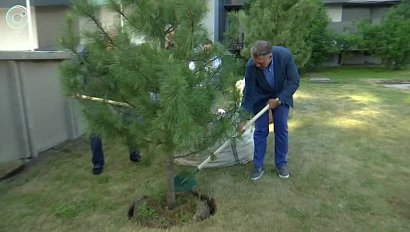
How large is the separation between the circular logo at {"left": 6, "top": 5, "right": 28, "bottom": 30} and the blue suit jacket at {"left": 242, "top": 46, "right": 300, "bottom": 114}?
13.9 ft

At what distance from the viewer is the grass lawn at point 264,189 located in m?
3.12

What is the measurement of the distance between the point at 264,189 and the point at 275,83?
1028 millimetres

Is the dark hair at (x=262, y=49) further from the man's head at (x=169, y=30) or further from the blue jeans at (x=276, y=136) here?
the man's head at (x=169, y=30)

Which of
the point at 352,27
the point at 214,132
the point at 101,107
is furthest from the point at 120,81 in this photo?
the point at 352,27

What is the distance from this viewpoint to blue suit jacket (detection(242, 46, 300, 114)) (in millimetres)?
3779

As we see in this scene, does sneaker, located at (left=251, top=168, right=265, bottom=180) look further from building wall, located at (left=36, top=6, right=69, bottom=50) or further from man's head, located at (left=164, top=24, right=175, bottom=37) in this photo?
building wall, located at (left=36, top=6, right=69, bottom=50)

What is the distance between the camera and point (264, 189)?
12.3 feet

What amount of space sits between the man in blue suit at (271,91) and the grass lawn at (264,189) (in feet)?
0.83

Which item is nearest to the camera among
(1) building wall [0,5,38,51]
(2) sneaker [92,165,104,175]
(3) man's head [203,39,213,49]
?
(3) man's head [203,39,213,49]

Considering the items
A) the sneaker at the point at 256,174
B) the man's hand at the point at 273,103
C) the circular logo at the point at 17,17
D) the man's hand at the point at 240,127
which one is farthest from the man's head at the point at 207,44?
the circular logo at the point at 17,17

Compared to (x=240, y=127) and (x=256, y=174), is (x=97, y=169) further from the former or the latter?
(x=240, y=127)

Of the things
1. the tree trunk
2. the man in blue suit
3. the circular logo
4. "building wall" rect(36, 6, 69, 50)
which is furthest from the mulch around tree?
"building wall" rect(36, 6, 69, 50)

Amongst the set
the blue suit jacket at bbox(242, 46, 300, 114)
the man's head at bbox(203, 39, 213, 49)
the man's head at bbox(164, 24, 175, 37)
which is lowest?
the blue suit jacket at bbox(242, 46, 300, 114)

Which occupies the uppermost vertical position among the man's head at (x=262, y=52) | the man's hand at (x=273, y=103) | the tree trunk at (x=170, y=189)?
the man's head at (x=262, y=52)
